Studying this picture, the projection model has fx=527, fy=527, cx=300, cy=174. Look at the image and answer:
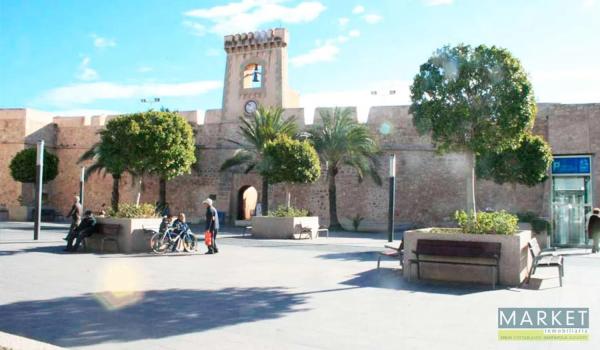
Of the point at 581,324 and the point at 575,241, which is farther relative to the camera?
the point at 575,241

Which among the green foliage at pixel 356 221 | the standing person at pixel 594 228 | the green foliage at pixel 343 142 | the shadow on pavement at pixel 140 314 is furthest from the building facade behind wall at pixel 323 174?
the shadow on pavement at pixel 140 314

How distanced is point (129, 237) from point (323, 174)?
16.6 meters

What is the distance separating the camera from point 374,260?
37.5 feet

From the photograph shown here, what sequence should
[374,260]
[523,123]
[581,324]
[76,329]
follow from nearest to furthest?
[76,329], [581,324], [523,123], [374,260]

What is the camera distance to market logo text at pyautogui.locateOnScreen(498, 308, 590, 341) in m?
5.10

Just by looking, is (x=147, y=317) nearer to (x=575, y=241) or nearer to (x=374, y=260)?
(x=374, y=260)

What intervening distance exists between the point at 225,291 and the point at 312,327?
2.30 metres

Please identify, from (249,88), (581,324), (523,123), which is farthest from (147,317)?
(249,88)

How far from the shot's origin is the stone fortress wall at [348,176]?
70.5ft

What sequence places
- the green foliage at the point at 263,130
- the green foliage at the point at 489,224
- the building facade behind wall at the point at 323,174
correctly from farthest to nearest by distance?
the green foliage at the point at 263,130 < the building facade behind wall at the point at 323,174 < the green foliage at the point at 489,224

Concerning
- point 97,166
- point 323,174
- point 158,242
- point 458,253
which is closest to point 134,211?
point 158,242

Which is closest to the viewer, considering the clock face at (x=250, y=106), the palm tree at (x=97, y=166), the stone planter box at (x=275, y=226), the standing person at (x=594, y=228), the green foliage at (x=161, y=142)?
the standing person at (x=594, y=228)

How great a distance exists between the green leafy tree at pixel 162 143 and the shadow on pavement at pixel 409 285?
11.9m

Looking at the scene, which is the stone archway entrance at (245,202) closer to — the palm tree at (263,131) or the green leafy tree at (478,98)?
the palm tree at (263,131)
